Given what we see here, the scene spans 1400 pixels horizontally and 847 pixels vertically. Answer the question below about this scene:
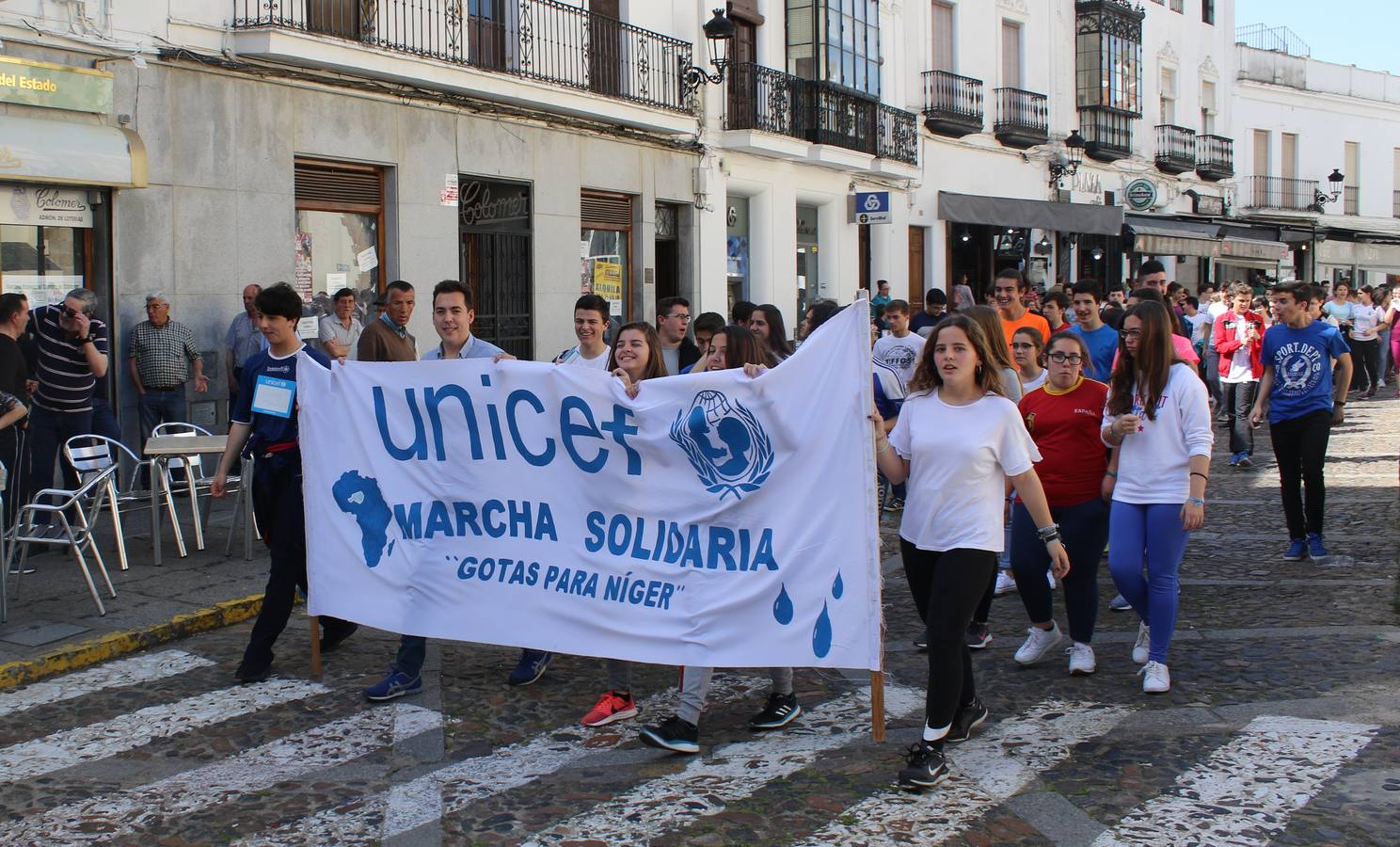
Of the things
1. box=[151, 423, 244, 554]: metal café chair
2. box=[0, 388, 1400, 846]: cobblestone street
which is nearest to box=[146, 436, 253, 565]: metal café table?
box=[151, 423, 244, 554]: metal café chair

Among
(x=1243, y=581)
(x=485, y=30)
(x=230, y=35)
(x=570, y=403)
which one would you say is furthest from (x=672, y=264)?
(x=570, y=403)

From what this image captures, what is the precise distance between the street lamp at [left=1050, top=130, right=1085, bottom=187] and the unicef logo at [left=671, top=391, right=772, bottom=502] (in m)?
26.4

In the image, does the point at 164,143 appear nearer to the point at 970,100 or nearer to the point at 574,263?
the point at 574,263

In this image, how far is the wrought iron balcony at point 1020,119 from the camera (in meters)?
27.9

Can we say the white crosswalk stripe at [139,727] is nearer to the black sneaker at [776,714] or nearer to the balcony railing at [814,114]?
the black sneaker at [776,714]

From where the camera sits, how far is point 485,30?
1577 centimetres

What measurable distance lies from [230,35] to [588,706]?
9048 millimetres

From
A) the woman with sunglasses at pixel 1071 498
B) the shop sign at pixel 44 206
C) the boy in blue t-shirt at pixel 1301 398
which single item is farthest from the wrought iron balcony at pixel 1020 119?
the woman with sunglasses at pixel 1071 498

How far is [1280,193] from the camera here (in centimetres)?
4041

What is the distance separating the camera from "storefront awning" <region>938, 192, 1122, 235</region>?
25.9m

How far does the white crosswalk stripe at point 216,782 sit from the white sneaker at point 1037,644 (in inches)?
106

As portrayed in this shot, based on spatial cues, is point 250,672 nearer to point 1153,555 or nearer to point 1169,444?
point 1153,555

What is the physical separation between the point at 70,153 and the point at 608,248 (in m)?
8.52

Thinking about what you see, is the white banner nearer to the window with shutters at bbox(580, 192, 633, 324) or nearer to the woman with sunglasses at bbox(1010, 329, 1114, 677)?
the woman with sunglasses at bbox(1010, 329, 1114, 677)
